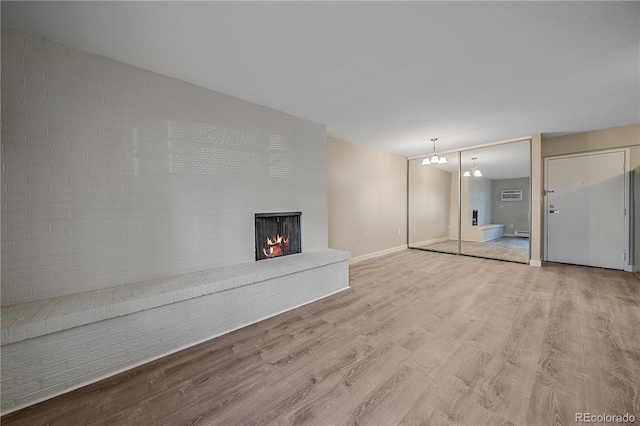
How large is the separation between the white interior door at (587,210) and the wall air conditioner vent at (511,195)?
0.58 meters

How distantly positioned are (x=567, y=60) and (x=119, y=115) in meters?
4.07

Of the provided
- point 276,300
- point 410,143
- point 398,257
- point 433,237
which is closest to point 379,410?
point 276,300

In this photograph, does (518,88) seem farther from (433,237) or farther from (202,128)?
(433,237)

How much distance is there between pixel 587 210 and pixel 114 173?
719cm

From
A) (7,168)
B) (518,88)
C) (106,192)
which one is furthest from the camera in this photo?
(518,88)

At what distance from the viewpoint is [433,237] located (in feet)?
20.8

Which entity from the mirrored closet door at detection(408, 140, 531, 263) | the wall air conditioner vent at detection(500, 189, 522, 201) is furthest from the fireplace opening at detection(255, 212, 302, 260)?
the wall air conditioner vent at detection(500, 189, 522, 201)

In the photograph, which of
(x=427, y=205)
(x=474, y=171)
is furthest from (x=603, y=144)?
(x=427, y=205)

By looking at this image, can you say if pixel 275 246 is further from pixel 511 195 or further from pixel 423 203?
pixel 511 195

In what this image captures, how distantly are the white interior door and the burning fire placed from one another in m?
5.35

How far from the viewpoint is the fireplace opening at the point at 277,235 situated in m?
3.03

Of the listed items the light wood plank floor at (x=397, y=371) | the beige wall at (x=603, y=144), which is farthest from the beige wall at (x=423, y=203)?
the light wood plank floor at (x=397, y=371)
